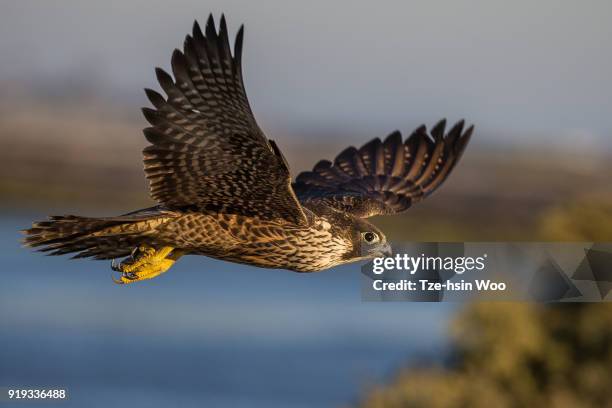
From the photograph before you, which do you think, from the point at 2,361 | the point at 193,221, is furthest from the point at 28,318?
the point at 193,221

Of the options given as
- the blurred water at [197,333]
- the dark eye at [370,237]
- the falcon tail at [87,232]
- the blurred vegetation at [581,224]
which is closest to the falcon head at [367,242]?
the dark eye at [370,237]

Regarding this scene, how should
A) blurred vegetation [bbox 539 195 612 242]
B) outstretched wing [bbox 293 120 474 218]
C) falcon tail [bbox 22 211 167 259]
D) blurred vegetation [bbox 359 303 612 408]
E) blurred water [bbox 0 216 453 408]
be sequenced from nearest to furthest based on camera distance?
falcon tail [bbox 22 211 167 259] → outstretched wing [bbox 293 120 474 218] → blurred vegetation [bbox 359 303 612 408] → blurred vegetation [bbox 539 195 612 242] → blurred water [bbox 0 216 453 408]

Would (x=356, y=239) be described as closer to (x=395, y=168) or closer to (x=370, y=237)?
(x=370, y=237)

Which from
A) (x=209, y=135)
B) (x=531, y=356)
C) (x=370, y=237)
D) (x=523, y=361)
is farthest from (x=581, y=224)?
(x=209, y=135)

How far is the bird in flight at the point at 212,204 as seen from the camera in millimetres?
8453

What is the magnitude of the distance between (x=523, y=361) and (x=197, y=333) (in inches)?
611

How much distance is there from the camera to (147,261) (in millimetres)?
9461

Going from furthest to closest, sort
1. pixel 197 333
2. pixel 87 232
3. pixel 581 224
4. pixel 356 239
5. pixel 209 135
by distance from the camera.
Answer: pixel 197 333
pixel 581 224
pixel 356 239
pixel 87 232
pixel 209 135

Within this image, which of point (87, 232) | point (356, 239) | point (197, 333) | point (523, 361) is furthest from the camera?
point (197, 333)

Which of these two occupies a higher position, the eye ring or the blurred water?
the blurred water

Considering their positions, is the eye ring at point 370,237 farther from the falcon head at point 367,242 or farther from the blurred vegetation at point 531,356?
the blurred vegetation at point 531,356

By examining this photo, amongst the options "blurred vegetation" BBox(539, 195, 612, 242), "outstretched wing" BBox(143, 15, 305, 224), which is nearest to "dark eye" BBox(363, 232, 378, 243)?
"outstretched wing" BBox(143, 15, 305, 224)

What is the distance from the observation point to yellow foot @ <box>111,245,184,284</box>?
31.0ft

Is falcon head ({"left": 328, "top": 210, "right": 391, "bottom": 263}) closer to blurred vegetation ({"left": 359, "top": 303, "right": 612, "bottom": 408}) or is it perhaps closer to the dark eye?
the dark eye
